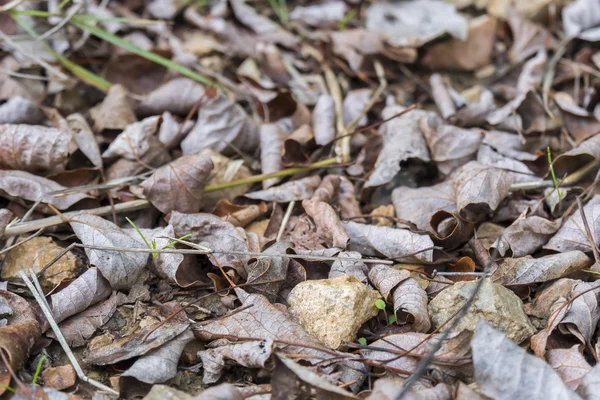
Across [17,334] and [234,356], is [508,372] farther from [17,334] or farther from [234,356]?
[17,334]

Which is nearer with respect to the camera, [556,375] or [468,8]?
[556,375]

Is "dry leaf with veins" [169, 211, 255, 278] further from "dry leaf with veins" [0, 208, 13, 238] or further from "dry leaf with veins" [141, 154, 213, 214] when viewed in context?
"dry leaf with veins" [0, 208, 13, 238]

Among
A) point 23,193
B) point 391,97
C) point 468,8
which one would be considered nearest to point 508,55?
point 468,8

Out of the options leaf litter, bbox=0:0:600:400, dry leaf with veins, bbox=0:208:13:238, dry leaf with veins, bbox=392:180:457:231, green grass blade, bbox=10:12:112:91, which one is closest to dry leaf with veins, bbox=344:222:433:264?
leaf litter, bbox=0:0:600:400

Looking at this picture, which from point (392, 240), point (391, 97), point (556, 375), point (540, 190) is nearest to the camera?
point (556, 375)

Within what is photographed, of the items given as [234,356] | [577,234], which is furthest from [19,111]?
[577,234]

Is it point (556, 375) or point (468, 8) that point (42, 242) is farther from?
point (468, 8)
